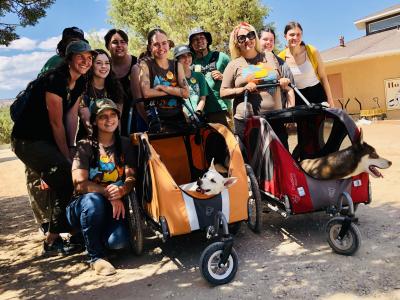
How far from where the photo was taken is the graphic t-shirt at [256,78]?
14.6ft

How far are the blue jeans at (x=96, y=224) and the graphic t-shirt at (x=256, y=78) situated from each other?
173cm

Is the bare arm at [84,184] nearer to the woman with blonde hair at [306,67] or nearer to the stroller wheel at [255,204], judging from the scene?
the stroller wheel at [255,204]

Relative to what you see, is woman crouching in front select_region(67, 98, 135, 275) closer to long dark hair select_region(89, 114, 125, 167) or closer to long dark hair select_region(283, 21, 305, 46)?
long dark hair select_region(89, 114, 125, 167)

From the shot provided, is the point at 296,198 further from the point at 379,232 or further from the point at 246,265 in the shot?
the point at 379,232

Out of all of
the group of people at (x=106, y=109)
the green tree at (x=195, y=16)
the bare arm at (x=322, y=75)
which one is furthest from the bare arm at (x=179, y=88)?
the green tree at (x=195, y=16)

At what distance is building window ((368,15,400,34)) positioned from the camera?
18.4 m

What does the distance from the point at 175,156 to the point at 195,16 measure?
1608cm

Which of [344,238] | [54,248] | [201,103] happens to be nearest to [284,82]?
[201,103]

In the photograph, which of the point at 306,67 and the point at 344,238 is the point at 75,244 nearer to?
the point at 344,238

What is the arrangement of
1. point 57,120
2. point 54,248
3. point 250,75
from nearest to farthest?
1. point 57,120
2. point 54,248
3. point 250,75

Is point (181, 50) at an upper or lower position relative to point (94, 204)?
upper

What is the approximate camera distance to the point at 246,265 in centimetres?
352

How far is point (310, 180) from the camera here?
12.3 ft

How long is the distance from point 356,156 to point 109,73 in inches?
95.5
